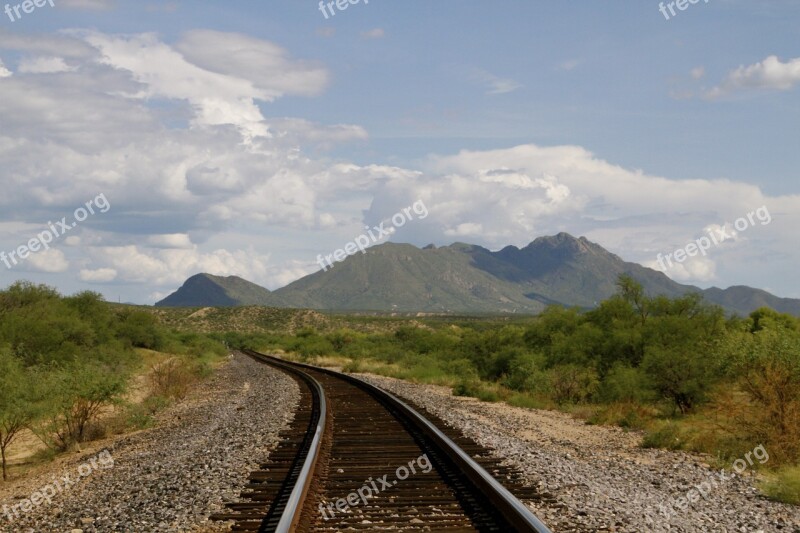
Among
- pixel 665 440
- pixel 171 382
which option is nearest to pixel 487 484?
pixel 665 440

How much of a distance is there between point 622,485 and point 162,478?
6.21 meters

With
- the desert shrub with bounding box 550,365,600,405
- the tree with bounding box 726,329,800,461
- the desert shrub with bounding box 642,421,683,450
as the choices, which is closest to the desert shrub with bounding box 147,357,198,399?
the desert shrub with bounding box 550,365,600,405

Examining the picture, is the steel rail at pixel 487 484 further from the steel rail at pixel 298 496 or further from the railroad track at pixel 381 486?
the steel rail at pixel 298 496

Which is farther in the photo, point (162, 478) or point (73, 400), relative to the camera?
point (73, 400)

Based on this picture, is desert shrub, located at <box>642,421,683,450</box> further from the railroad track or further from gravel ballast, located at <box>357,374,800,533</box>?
the railroad track

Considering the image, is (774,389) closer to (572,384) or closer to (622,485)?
(622,485)

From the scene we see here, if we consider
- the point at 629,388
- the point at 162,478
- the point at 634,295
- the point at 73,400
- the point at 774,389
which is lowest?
the point at 629,388

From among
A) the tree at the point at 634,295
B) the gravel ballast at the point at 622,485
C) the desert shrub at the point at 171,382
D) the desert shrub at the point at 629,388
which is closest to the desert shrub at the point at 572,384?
the desert shrub at the point at 629,388

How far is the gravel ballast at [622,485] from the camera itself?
751 cm

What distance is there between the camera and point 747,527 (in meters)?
7.51

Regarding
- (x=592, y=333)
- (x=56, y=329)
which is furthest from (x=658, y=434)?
(x=56, y=329)

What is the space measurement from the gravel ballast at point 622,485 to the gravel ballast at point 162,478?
3709mm

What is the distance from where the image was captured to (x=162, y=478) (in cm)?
1028

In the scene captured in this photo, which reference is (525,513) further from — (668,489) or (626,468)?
(626,468)
